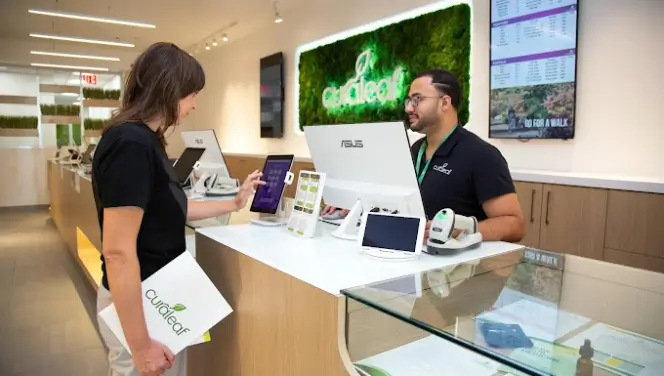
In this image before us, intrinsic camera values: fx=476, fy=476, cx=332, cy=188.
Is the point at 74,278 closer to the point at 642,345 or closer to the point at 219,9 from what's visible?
the point at 219,9

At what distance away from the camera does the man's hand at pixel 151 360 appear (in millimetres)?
1233

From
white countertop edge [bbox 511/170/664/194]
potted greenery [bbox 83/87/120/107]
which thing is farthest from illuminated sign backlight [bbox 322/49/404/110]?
potted greenery [bbox 83/87/120/107]

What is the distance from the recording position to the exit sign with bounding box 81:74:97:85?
9962 millimetres

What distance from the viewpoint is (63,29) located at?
8.03 m

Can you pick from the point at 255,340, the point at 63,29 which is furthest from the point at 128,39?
the point at 255,340

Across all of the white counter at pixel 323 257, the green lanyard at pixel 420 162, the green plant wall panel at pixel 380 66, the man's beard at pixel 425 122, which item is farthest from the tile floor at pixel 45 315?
the green plant wall panel at pixel 380 66

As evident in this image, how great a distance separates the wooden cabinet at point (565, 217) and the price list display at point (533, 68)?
2.26 feet

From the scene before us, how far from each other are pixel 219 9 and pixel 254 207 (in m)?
5.42

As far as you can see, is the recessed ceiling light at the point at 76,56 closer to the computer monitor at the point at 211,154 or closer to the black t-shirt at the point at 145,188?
the computer monitor at the point at 211,154

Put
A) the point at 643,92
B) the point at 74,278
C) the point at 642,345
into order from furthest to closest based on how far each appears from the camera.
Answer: the point at 74,278 → the point at 643,92 → the point at 642,345

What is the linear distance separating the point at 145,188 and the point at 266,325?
1.76 ft

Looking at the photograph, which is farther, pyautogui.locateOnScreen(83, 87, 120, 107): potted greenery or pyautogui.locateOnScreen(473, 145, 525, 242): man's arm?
pyautogui.locateOnScreen(83, 87, 120, 107): potted greenery

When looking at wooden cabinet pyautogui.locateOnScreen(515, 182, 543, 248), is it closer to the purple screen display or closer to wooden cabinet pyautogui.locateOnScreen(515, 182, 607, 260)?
wooden cabinet pyautogui.locateOnScreen(515, 182, 607, 260)

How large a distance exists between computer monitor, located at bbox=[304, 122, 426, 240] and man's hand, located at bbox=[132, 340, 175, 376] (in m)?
0.69
